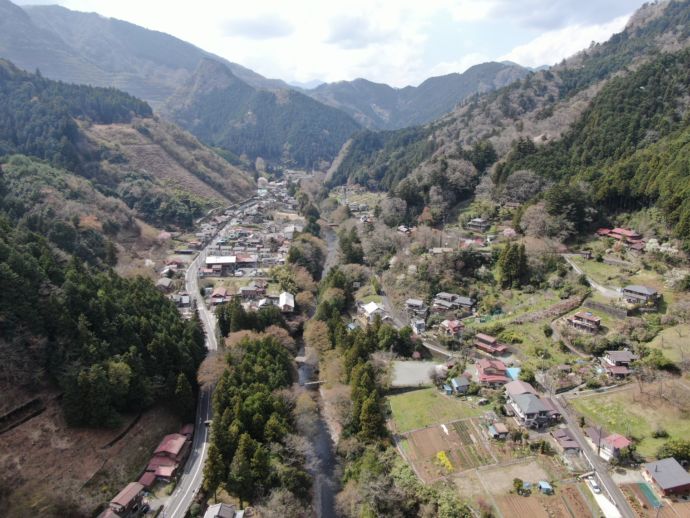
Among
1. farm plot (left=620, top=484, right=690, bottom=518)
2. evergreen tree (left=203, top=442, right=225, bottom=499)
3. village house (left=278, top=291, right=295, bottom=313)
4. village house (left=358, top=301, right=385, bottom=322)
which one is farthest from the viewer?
village house (left=278, top=291, right=295, bottom=313)

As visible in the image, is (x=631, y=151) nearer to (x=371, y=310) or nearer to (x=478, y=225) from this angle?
(x=478, y=225)

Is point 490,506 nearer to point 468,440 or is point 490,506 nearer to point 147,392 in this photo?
point 468,440

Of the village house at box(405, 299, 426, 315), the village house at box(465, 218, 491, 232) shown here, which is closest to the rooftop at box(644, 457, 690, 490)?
the village house at box(405, 299, 426, 315)

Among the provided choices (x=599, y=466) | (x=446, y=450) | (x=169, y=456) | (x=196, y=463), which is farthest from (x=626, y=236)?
(x=169, y=456)

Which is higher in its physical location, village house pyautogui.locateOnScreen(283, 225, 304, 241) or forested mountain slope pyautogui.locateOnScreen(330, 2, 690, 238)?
forested mountain slope pyautogui.locateOnScreen(330, 2, 690, 238)

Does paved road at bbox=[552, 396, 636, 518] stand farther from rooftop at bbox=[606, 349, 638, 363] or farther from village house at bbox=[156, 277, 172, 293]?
village house at bbox=[156, 277, 172, 293]

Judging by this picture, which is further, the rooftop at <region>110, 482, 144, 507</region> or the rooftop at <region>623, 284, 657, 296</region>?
the rooftop at <region>623, 284, 657, 296</region>

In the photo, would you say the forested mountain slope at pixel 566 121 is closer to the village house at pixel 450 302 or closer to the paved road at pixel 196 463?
the village house at pixel 450 302
